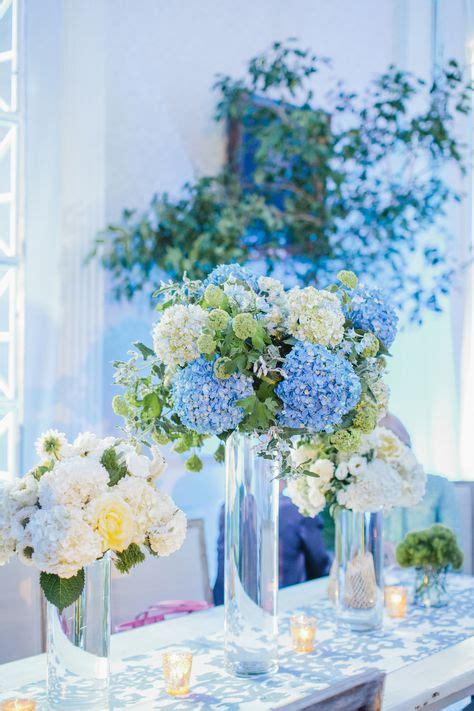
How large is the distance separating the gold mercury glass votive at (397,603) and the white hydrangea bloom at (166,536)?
780 millimetres

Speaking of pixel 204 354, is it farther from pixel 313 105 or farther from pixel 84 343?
pixel 313 105

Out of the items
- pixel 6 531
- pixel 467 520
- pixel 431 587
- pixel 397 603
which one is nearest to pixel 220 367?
pixel 6 531

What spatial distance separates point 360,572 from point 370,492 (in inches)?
6.9

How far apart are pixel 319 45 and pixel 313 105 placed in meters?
0.32

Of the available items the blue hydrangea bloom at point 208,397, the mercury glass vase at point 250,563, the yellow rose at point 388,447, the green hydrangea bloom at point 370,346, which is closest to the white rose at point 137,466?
the blue hydrangea bloom at point 208,397

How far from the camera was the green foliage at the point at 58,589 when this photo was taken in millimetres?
1358

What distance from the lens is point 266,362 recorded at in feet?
4.99

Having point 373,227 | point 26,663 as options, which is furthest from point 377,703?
point 373,227

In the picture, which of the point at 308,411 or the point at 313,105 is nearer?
the point at 308,411

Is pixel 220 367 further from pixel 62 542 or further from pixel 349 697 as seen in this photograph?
pixel 349 697

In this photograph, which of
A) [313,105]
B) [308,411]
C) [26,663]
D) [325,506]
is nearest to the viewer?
[308,411]

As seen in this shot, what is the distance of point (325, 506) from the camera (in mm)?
2000

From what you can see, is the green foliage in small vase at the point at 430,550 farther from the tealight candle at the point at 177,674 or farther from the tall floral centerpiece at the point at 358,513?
the tealight candle at the point at 177,674

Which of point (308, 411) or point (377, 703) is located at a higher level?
point (308, 411)
